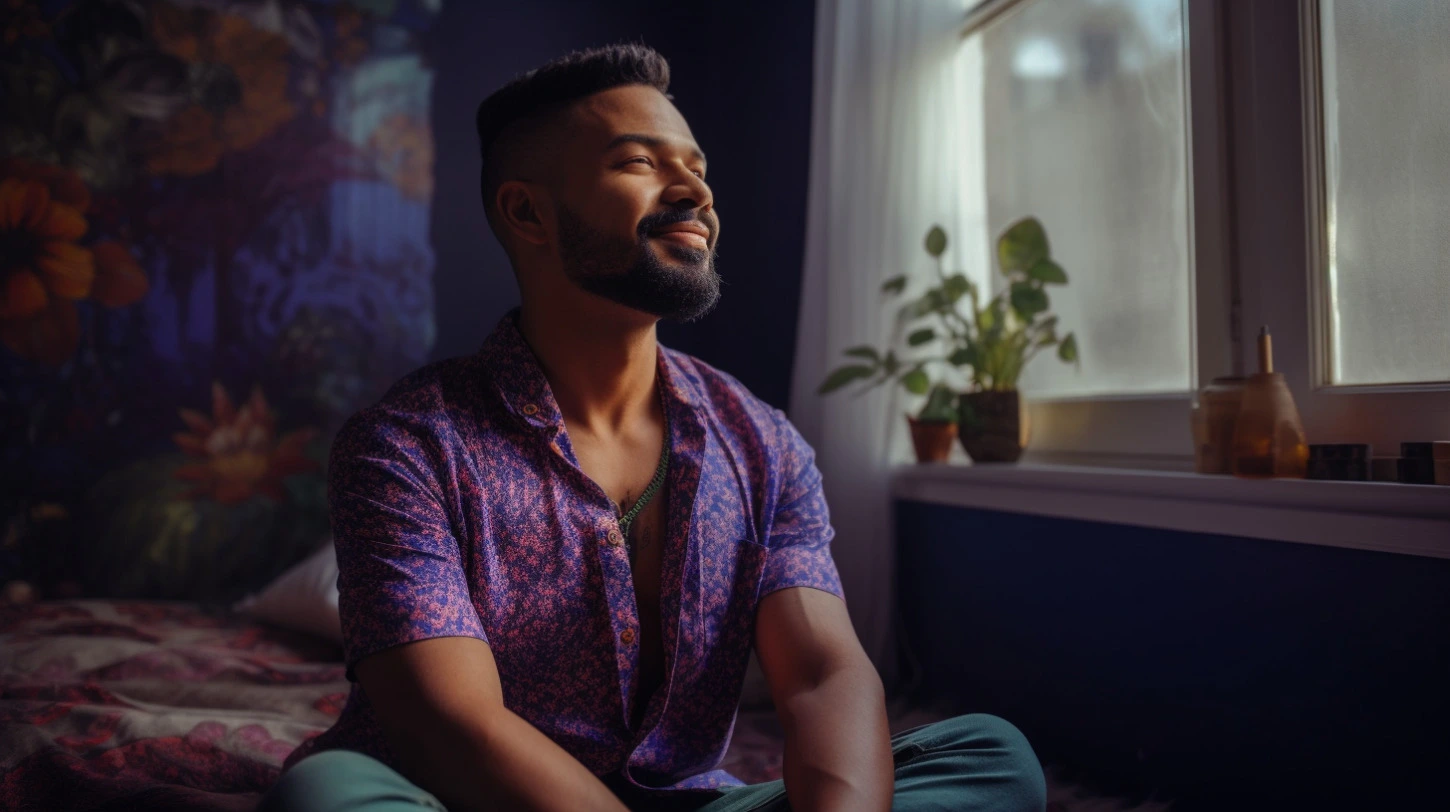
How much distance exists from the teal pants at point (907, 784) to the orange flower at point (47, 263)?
231 centimetres

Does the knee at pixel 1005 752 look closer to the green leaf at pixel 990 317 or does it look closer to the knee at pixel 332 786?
the knee at pixel 332 786

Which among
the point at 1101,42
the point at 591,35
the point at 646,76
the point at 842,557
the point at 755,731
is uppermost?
the point at 591,35

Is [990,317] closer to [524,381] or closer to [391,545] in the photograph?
[524,381]

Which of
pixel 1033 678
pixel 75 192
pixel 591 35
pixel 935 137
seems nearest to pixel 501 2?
pixel 591 35

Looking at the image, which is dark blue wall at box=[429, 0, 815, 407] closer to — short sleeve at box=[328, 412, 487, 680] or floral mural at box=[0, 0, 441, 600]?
floral mural at box=[0, 0, 441, 600]

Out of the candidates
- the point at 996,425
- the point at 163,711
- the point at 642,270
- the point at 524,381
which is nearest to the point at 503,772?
the point at 524,381

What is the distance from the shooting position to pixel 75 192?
2639 millimetres

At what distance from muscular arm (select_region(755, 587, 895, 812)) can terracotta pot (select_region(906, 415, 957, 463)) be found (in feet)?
2.95

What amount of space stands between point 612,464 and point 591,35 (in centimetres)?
244

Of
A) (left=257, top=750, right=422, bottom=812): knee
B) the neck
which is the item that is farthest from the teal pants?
the neck

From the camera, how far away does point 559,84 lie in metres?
1.42

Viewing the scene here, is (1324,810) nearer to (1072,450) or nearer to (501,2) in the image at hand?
(1072,450)

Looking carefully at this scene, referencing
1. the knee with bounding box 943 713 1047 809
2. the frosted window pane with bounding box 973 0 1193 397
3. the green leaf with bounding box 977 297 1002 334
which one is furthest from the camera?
the green leaf with bounding box 977 297 1002 334

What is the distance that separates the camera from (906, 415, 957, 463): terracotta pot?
2.11 metres
